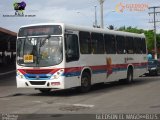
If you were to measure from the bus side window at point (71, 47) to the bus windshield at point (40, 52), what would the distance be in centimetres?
37

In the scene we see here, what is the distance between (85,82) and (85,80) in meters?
0.10

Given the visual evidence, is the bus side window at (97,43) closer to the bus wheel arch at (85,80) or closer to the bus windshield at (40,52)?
the bus wheel arch at (85,80)

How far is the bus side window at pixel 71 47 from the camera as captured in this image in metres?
18.6

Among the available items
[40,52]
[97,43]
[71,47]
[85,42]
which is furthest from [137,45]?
[40,52]

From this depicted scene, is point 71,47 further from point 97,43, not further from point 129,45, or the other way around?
point 129,45

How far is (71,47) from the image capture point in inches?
746

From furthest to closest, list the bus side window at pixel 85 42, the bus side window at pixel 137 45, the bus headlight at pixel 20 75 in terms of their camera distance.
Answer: the bus side window at pixel 137 45 → the bus side window at pixel 85 42 → the bus headlight at pixel 20 75

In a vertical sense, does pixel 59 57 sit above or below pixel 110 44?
below

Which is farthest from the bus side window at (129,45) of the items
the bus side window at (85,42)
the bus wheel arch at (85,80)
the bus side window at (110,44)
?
the bus wheel arch at (85,80)

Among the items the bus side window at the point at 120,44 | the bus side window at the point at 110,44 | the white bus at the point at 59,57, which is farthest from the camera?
the bus side window at the point at 120,44

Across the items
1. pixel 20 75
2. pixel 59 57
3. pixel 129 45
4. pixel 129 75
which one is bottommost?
pixel 129 75

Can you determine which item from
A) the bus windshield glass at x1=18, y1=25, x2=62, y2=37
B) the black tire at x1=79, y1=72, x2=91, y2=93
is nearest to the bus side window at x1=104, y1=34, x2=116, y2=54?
the black tire at x1=79, y1=72, x2=91, y2=93

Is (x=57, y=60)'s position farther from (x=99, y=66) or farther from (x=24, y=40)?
(x=99, y=66)

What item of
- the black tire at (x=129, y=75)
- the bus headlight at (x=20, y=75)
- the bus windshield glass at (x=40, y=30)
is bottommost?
the black tire at (x=129, y=75)
